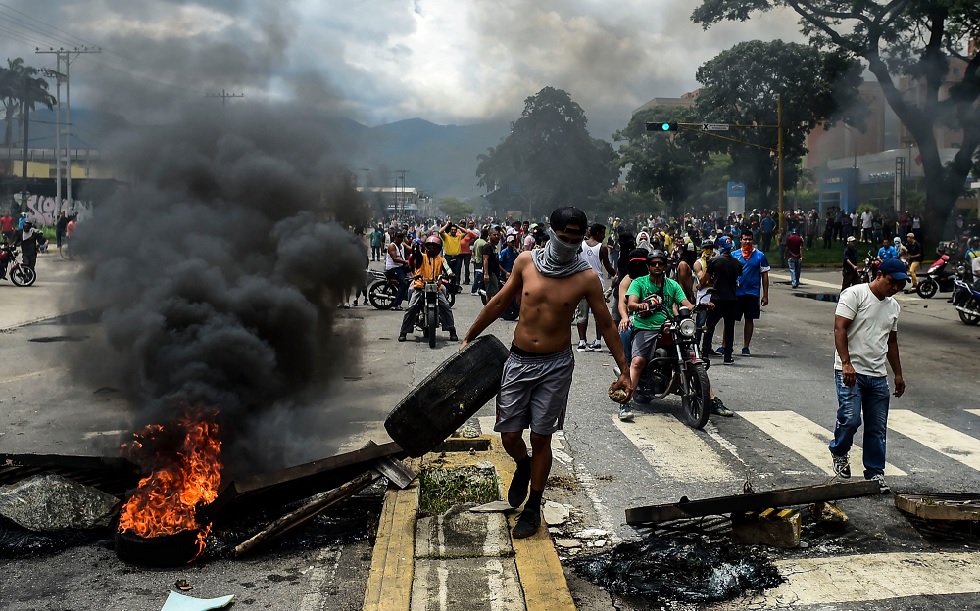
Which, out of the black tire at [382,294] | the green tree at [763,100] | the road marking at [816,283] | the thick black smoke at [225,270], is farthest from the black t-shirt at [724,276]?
the green tree at [763,100]

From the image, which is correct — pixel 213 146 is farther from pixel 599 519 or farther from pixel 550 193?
pixel 550 193

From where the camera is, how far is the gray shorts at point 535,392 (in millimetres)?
5117

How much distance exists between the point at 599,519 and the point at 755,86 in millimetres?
51601

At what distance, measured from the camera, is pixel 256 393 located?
654 cm

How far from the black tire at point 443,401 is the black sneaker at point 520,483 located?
17.0 inches

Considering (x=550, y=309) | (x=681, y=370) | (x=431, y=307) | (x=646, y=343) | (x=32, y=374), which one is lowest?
(x=32, y=374)

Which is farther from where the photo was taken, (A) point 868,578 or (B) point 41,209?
(B) point 41,209

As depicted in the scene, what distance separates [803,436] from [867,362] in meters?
1.94

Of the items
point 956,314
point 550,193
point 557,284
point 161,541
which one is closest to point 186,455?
point 161,541

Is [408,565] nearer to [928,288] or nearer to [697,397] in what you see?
[697,397]

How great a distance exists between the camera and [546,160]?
110438mm

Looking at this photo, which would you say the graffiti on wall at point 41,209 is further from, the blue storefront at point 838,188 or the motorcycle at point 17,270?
the blue storefront at point 838,188

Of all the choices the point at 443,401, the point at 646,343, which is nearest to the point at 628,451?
the point at 646,343

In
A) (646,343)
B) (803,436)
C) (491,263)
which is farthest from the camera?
(491,263)
